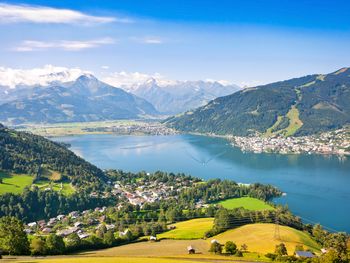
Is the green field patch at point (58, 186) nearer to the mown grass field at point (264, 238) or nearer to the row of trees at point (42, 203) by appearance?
the row of trees at point (42, 203)

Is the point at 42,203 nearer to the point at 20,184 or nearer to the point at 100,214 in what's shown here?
the point at 20,184

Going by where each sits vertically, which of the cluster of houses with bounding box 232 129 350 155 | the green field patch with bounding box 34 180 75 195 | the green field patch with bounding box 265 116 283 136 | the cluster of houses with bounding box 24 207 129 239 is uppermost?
the green field patch with bounding box 265 116 283 136

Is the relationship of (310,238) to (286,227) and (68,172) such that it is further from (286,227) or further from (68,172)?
(68,172)

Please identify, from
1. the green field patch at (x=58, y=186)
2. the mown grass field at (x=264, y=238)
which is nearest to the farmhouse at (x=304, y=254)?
the mown grass field at (x=264, y=238)

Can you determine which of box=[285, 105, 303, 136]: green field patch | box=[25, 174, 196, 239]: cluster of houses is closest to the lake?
box=[25, 174, 196, 239]: cluster of houses

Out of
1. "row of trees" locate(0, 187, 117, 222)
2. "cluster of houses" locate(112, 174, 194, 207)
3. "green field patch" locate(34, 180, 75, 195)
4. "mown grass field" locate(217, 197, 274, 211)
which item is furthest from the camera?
"green field patch" locate(34, 180, 75, 195)

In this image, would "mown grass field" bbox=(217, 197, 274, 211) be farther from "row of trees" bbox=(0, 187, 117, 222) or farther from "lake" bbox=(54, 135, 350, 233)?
"row of trees" bbox=(0, 187, 117, 222)
